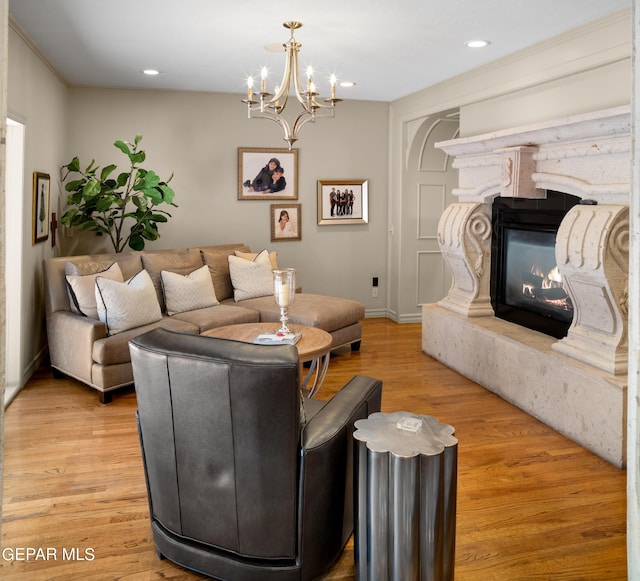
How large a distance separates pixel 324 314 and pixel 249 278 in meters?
0.94

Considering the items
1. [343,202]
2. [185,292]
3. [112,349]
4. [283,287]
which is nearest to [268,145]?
[343,202]

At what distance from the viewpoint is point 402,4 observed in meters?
3.26

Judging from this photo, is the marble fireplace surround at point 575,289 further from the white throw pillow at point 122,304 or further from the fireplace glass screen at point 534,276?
the white throw pillow at point 122,304

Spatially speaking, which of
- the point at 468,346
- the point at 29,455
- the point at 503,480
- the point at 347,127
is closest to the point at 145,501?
the point at 29,455

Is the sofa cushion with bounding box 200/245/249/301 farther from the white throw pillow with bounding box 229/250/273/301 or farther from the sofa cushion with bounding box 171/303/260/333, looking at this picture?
the sofa cushion with bounding box 171/303/260/333

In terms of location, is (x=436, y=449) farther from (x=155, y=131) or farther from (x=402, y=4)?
(x=155, y=131)

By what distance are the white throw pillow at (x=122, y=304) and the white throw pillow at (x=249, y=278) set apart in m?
1.16

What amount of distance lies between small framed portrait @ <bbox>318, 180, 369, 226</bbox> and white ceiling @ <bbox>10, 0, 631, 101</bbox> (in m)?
1.50

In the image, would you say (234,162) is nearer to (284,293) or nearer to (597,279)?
(284,293)

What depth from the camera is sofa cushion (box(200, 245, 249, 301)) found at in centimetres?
557

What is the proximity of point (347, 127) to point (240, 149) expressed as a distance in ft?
3.92

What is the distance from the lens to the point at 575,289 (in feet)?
11.7

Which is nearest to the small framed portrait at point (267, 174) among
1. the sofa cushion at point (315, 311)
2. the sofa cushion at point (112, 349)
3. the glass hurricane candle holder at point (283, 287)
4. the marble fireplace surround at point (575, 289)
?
the sofa cushion at point (315, 311)

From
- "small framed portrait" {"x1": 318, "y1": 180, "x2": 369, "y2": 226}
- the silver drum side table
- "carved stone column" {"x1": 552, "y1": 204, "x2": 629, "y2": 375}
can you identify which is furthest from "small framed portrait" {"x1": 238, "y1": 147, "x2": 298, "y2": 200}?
the silver drum side table
